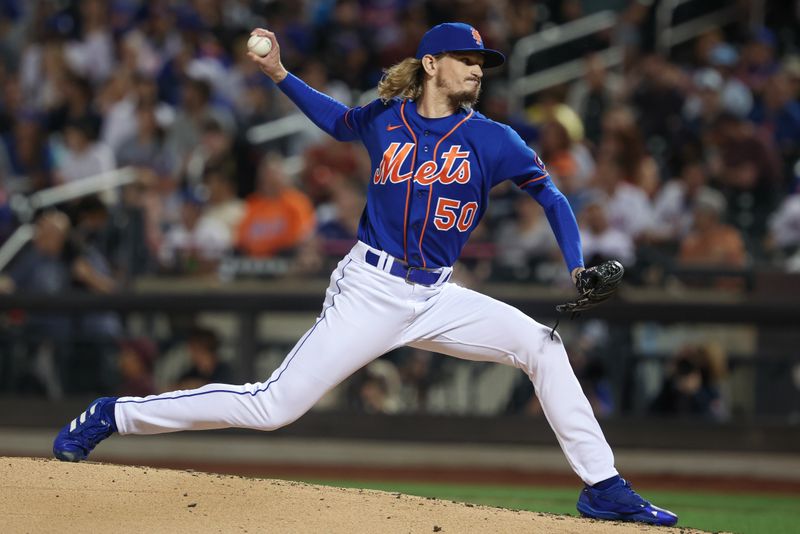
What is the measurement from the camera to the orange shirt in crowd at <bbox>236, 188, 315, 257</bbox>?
33.0ft

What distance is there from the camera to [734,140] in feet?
34.9

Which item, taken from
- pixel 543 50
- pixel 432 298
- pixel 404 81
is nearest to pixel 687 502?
pixel 432 298

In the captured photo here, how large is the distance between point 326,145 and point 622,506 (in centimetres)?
670

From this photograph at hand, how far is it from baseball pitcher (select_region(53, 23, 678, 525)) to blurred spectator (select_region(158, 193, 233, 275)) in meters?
4.80

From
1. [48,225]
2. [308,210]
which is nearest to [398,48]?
[308,210]

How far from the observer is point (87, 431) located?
5.20 m

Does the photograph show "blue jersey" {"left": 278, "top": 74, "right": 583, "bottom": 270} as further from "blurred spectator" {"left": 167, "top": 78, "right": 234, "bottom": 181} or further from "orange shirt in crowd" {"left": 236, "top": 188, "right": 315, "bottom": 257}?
"blurred spectator" {"left": 167, "top": 78, "right": 234, "bottom": 181}

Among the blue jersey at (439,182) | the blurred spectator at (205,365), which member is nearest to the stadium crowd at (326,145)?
the blurred spectator at (205,365)

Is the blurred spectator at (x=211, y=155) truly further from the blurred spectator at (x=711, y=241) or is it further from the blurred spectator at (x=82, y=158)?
the blurred spectator at (x=711, y=241)

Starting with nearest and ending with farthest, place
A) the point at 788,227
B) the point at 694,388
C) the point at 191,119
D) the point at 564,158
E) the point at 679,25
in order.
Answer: the point at 694,388
the point at 788,227
the point at 564,158
the point at 191,119
the point at 679,25

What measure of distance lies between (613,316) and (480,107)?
10.8 feet

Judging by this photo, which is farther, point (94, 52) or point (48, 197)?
point (94, 52)

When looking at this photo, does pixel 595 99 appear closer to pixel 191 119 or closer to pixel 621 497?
pixel 191 119

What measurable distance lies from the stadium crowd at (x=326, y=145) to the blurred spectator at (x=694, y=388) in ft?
0.16
